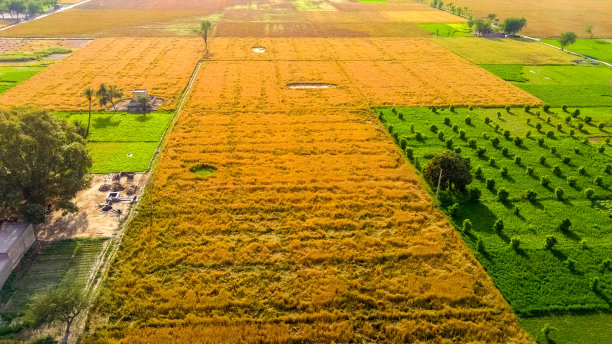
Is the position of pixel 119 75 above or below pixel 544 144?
above

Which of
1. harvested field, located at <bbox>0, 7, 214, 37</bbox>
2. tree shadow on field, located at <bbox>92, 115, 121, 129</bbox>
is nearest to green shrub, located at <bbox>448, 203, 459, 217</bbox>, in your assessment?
tree shadow on field, located at <bbox>92, 115, 121, 129</bbox>

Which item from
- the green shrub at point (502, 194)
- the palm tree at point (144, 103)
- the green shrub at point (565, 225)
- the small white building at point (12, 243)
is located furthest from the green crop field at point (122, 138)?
the green shrub at point (565, 225)

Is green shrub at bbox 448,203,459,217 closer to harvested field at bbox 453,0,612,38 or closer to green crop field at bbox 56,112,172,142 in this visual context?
green crop field at bbox 56,112,172,142

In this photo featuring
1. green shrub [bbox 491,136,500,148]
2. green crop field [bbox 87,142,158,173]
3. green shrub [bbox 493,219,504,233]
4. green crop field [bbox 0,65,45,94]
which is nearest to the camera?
green shrub [bbox 493,219,504,233]

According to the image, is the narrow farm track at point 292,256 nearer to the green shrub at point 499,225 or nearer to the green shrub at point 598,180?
the green shrub at point 499,225

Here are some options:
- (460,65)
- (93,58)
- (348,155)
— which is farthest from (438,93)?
(93,58)

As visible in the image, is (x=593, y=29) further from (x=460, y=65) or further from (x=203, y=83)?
(x=203, y=83)
